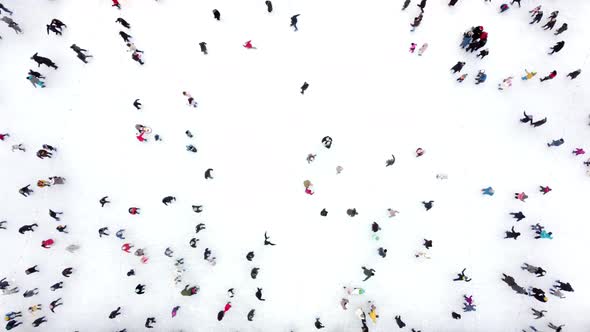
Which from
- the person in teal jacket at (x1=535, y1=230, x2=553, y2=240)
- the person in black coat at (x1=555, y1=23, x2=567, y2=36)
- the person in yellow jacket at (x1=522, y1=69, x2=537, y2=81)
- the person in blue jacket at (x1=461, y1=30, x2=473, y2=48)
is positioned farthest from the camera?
the person in yellow jacket at (x1=522, y1=69, x2=537, y2=81)

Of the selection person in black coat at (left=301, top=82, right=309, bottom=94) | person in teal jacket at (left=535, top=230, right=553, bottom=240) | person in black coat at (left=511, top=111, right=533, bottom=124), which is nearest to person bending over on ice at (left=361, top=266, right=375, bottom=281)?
person in teal jacket at (left=535, top=230, right=553, bottom=240)

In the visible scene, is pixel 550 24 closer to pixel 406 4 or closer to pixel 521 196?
pixel 406 4

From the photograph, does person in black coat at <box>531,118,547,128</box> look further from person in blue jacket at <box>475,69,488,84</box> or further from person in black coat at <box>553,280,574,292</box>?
person in black coat at <box>553,280,574,292</box>

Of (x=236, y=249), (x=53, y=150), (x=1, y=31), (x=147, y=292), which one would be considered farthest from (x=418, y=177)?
(x=1, y=31)

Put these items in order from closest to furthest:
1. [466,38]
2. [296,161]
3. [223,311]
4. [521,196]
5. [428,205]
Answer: [466,38]
[521,196]
[428,205]
[223,311]
[296,161]

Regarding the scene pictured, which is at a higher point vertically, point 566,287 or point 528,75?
point 528,75

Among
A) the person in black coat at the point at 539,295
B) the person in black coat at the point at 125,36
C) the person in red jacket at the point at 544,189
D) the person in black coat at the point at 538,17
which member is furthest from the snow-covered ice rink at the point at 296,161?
the person in black coat at the point at 539,295

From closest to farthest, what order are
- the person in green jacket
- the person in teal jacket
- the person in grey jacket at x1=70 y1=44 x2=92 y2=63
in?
the person in grey jacket at x1=70 y1=44 x2=92 y2=63 → the person in teal jacket → the person in green jacket

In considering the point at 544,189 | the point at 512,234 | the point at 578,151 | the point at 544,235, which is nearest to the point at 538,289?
the point at 544,235

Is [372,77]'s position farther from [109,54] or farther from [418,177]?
[109,54]
